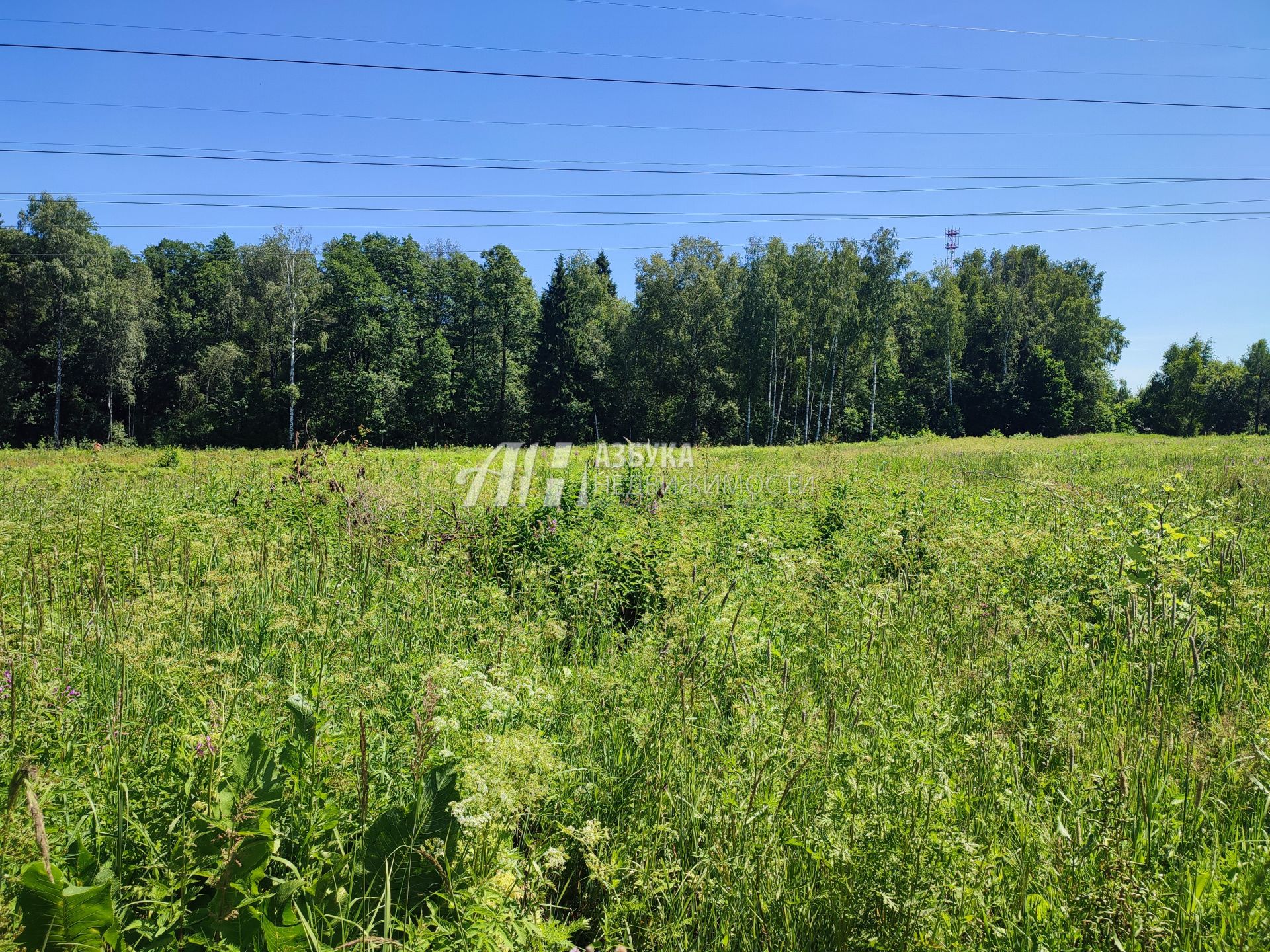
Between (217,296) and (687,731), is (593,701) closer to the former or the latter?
(687,731)

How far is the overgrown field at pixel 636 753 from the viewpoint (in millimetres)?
1633

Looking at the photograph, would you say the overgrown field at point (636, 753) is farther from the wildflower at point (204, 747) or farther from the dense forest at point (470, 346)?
the dense forest at point (470, 346)

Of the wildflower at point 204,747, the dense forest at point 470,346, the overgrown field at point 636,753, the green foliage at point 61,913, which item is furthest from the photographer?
the dense forest at point 470,346

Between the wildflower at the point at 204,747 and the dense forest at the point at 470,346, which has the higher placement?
the dense forest at the point at 470,346

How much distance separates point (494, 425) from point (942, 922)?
159 feet

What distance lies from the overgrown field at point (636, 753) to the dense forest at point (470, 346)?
38.5 metres

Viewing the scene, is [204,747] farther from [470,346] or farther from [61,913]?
[470,346]

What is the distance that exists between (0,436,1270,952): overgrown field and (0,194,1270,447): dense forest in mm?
38518

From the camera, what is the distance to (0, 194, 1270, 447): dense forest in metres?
41.7

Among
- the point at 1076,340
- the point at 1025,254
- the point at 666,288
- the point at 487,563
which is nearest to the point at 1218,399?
the point at 1076,340

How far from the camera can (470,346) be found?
164 ft

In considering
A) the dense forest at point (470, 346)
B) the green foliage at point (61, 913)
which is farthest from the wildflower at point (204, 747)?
the dense forest at point (470, 346)

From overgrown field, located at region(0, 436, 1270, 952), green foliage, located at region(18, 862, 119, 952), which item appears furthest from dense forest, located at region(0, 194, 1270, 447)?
green foliage, located at region(18, 862, 119, 952)

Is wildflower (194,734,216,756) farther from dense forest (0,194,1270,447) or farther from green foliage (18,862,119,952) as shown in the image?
dense forest (0,194,1270,447)
